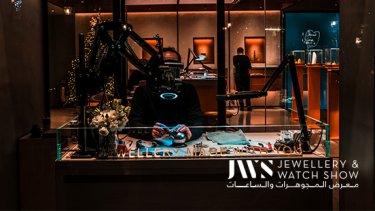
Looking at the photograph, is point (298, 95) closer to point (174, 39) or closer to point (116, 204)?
point (116, 204)

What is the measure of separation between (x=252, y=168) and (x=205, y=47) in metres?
5.48

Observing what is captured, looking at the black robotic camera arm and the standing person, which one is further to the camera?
the standing person

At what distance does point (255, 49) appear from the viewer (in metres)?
9.84

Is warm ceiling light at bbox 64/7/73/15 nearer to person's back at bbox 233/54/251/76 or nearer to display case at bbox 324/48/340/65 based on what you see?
person's back at bbox 233/54/251/76

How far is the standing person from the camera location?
952cm

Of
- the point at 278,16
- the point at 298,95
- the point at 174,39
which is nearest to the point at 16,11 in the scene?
the point at 298,95

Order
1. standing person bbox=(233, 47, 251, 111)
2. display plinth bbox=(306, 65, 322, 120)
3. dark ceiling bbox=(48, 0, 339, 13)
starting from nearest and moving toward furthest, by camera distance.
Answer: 1. dark ceiling bbox=(48, 0, 339, 13)
2. standing person bbox=(233, 47, 251, 111)
3. display plinth bbox=(306, 65, 322, 120)

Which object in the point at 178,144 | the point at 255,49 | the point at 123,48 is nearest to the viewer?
the point at 123,48

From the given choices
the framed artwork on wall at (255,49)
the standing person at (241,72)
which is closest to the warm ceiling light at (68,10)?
the standing person at (241,72)

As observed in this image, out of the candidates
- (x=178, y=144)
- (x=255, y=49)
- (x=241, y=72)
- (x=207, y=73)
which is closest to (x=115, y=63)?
(x=178, y=144)

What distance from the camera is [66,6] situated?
8.43 metres

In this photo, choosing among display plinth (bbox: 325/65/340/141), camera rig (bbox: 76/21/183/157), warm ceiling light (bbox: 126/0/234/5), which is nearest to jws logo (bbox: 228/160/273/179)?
camera rig (bbox: 76/21/183/157)

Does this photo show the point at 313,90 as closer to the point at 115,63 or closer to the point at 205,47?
the point at 205,47

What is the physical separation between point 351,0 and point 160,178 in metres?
1.94
